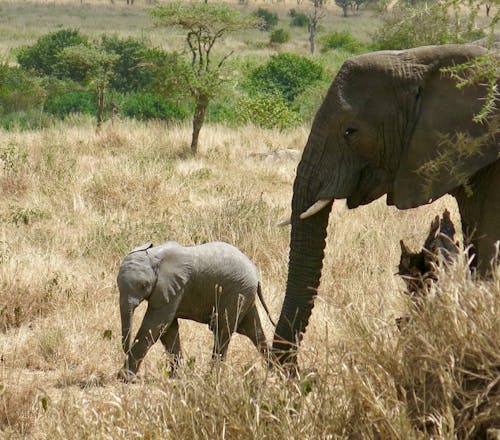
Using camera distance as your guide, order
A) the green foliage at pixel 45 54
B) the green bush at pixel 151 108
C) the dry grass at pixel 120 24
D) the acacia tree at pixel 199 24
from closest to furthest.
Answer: the acacia tree at pixel 199 24, the green bush at pixel 151 108, the green foliage at pixel 45 54, the dry grass at pixel 120 24

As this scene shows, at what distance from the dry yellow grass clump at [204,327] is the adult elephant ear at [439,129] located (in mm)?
590

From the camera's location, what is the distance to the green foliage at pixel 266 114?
1762cm

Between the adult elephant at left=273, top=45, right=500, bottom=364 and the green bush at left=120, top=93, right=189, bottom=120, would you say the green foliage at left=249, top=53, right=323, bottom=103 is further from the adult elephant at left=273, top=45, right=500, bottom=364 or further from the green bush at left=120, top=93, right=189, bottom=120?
the adult elephant at left=273, top=45, right=500, bottom=364

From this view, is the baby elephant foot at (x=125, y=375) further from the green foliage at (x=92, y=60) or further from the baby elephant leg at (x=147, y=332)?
the green foliage at (x=92, y=60)

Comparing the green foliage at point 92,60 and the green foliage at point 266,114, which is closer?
the green foliage at point 92,60

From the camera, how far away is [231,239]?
28.5 feet

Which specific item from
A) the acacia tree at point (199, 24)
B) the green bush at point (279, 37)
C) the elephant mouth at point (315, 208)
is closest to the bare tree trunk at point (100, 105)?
the acacia tree at point (199, 24)

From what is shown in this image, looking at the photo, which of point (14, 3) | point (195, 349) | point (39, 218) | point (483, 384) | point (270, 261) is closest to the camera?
point (483, 384)

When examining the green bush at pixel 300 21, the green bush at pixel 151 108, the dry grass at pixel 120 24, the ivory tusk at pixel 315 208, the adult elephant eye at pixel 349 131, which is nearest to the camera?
the ivory tusk at pixel 315 208

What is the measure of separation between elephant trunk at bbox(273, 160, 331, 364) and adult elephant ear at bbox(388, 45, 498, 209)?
Answer: 18.0 inches

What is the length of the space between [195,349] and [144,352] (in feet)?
2.43

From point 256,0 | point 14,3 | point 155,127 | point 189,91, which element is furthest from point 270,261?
point 256,0

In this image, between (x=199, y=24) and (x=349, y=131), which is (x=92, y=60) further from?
(x=349, y=131)

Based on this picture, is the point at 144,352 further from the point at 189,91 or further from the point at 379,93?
the point at 189,91
